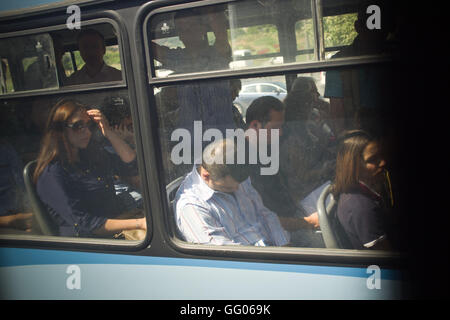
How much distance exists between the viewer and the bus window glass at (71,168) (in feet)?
6.88

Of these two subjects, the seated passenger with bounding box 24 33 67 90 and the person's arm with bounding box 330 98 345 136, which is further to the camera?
the seated passenger with bounding box 24 33 67 90

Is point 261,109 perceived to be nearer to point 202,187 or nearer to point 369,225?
point 202,187

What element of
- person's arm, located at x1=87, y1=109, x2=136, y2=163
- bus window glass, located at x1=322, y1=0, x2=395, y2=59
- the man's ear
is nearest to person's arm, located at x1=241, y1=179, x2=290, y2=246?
the man's ear

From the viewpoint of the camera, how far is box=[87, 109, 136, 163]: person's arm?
6.83 ft

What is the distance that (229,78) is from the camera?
6.03 ft

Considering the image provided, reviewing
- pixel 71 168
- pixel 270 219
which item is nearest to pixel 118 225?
pixel 71 168

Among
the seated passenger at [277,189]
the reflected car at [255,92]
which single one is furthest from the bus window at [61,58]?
the seated passenger at [277,189]

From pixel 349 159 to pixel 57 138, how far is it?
156 cm

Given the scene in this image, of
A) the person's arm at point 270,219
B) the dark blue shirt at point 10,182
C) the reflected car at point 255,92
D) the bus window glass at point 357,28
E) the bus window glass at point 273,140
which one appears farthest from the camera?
the dark blue shirt at point 10,182

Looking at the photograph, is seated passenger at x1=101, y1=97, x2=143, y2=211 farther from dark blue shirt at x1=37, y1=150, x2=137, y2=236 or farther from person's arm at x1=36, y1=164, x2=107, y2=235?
person's arm at x1=36, y1=164, x2=107, y2=235

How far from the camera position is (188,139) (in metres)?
2.03

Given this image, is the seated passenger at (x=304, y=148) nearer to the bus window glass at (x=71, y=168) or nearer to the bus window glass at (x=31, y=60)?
the bus window glass at (x=71, y=168)
